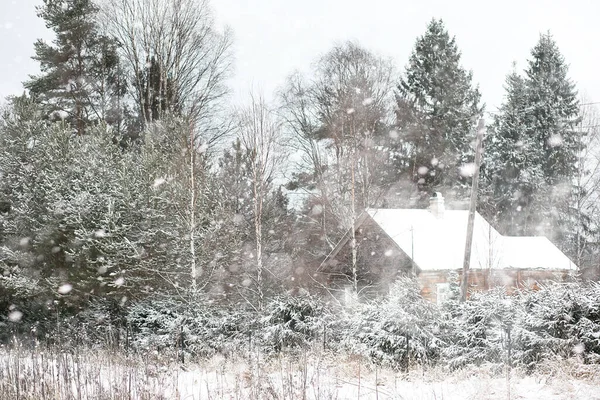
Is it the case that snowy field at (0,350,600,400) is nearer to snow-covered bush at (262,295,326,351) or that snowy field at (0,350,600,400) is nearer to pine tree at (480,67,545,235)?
snow-covered bush at (262,295,326,351)

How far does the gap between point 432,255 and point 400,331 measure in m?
9.03

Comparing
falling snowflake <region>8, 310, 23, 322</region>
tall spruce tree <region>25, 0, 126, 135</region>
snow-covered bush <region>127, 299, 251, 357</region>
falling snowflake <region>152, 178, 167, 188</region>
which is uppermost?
tall spruce tree <region>25, 0, 126, 135</region>

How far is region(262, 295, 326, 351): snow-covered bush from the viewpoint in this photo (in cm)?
1207

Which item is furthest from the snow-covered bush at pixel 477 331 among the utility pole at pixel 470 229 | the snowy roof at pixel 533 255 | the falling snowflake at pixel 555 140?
the falling snowflake at pixel 555 140

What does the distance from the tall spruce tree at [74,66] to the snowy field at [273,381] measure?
16111 mm

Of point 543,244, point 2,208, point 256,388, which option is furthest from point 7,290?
point 543,244

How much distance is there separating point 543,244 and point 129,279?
1751 centimetres

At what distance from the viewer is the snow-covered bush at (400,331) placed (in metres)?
10.9

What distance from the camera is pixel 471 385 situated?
878 centimetres

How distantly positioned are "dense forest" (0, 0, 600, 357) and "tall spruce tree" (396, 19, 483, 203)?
0.27 feet

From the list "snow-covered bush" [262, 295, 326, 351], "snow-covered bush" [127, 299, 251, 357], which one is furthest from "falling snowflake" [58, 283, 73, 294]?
"snow-covered bush" [262, 295, 326, 351]

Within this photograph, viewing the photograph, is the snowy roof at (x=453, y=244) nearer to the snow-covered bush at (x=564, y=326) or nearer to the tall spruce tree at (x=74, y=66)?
the snow-covered bush at (x=564, y=326)

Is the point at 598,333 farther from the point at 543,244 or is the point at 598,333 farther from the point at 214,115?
the point at 214,115

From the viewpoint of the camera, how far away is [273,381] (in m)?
8.06
